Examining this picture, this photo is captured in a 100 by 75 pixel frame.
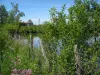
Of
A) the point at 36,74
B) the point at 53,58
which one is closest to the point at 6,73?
the point at 36,74

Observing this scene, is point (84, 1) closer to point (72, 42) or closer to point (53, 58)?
point (72, 42)

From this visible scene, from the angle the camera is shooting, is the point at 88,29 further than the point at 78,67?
Yes

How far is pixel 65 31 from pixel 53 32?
29.7 inches

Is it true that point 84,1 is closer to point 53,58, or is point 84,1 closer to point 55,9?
point 55,9

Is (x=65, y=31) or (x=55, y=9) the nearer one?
(x=65, y=31)

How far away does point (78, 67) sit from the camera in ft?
29.3

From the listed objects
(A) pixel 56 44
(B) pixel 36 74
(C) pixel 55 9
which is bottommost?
(B) pixel 36 74

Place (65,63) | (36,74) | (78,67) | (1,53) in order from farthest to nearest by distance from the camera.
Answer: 1. (1,53)
2. (36,74)
3. (65,63)
4. (78,67)

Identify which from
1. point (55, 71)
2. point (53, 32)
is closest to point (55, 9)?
point (53, 32)

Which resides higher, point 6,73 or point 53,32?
point 53,32

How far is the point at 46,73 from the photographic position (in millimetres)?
10492

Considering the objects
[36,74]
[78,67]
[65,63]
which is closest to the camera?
[78,67]

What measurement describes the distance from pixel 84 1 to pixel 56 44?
1.77 metres

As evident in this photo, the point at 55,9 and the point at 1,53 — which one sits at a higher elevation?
the point at 55,9
